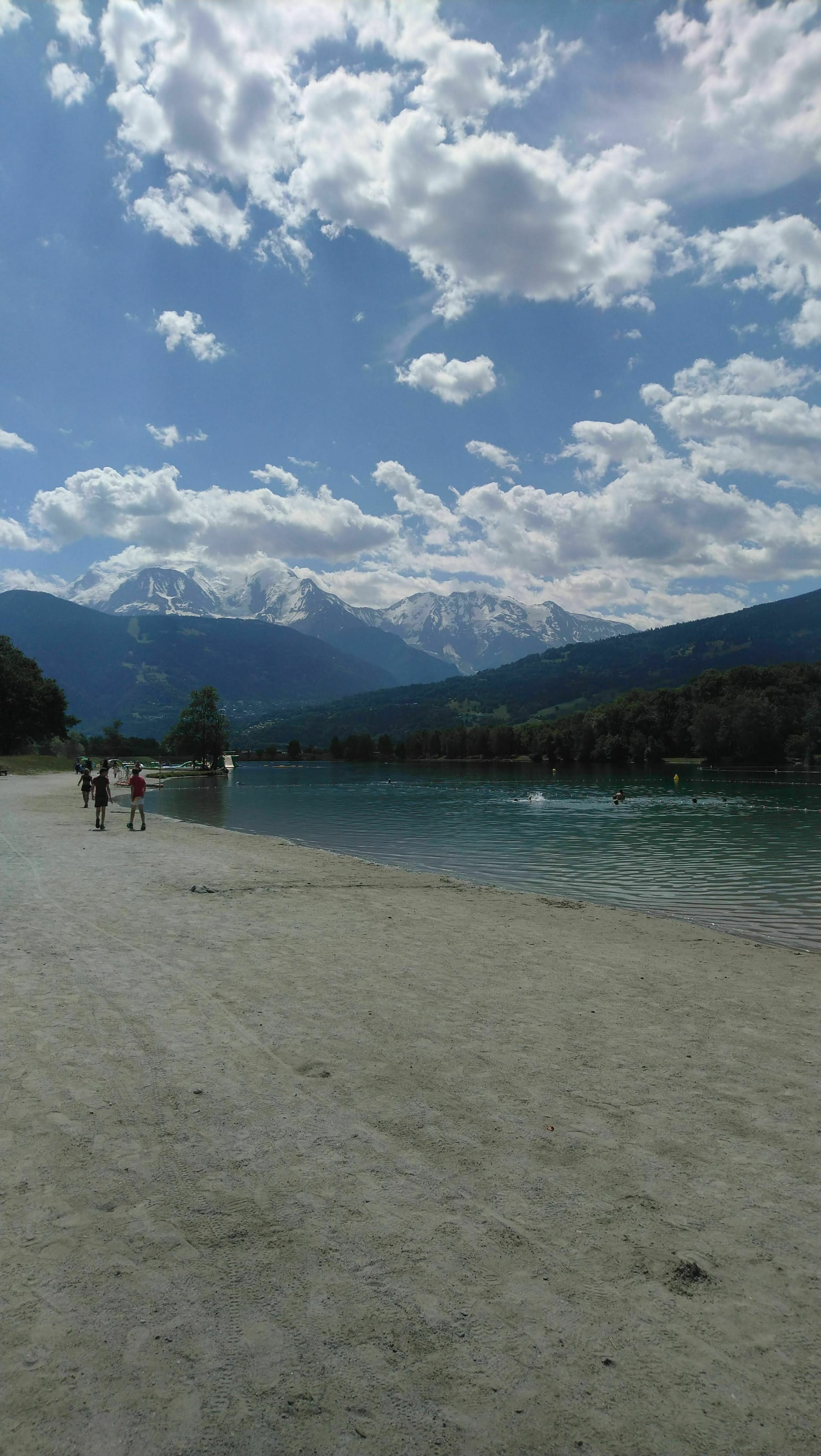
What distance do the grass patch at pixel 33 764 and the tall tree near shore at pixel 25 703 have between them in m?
3.44

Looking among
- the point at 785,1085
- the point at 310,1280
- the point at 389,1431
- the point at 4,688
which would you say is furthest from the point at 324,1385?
the point at 4,688

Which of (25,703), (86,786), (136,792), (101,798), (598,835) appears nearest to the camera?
(101,798)

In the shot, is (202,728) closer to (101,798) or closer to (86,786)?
(86,786)

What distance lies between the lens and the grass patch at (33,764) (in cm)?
9801

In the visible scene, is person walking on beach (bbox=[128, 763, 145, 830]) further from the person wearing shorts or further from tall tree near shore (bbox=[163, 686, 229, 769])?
tall tree near shore (bbox=[163, 686, 229, 769])

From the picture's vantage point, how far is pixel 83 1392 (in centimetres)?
371

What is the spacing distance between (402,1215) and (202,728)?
518ft

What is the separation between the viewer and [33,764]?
10781 centimetres

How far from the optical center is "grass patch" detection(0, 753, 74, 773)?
9801cm

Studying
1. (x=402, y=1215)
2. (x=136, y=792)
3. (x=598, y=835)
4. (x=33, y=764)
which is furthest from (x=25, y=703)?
(x=402, y=1215)

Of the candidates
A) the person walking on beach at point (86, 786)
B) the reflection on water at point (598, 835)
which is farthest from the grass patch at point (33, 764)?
the person walking on beach at point (86, 786)

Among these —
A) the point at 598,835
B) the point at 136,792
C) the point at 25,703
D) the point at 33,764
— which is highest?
the point at 25,703

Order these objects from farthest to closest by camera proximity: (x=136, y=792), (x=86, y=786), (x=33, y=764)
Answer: (x=33, y=764), (x=86, y=786), (x=136, y=792)

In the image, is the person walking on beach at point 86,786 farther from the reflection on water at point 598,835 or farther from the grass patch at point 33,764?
the grass patch at point 33,764
